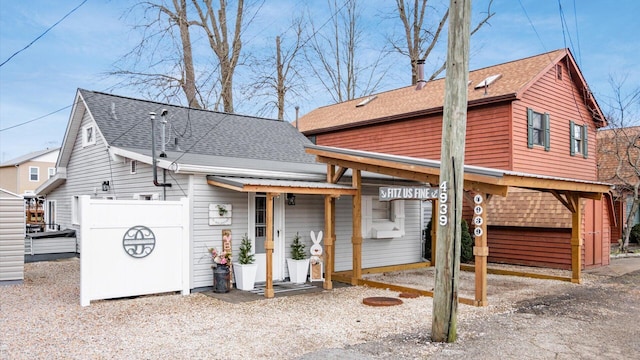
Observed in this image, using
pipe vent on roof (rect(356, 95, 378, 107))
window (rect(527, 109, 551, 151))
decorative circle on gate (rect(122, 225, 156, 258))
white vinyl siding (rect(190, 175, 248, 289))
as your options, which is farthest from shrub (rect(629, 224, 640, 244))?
decorative circle on gate (rect(122, 225, 156, 258))

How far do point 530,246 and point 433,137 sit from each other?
4.74m

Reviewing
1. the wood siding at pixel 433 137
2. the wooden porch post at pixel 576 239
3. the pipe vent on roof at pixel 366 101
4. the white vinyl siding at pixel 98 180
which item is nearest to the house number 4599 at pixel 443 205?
the white vinyl siding at pixel 98 180

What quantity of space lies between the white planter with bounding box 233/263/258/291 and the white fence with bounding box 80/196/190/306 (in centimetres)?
103

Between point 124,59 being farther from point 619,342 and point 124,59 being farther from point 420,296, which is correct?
point 619,342

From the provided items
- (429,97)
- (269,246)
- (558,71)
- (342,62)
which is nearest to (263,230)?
(269,246)

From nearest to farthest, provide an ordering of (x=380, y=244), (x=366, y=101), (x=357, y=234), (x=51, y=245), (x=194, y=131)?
1. (x=357, y=234)
2. (x=380, y=244)
3. (x=194, y=131)
4. (x=51, y=245)
5. (x=366, y=101)

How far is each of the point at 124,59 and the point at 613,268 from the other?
1917cm

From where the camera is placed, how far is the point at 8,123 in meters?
18.5

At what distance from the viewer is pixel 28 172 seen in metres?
39.4

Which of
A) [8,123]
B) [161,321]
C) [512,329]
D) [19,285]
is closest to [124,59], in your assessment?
[8,123]

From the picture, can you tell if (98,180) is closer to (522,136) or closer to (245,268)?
(245,268)

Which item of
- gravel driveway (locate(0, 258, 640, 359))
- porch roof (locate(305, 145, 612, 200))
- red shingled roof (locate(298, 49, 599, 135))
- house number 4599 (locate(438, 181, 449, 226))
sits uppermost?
red shingled roof (locate(298, 49, 599, 135))

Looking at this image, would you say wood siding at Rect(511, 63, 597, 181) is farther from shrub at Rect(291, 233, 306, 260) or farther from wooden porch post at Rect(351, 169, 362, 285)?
shrub at Rect(291, 233, 306, 260)

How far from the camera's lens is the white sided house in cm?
958
